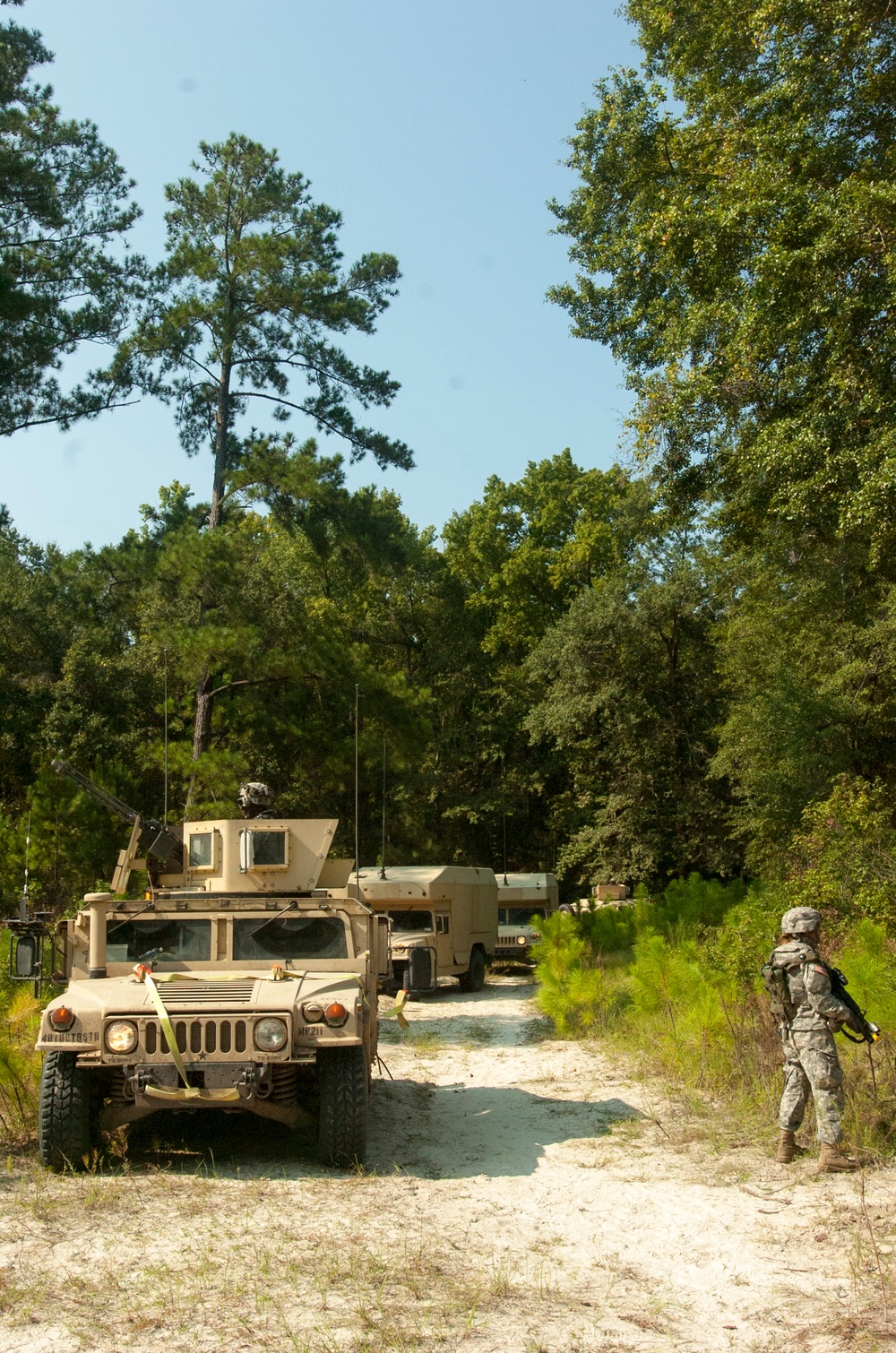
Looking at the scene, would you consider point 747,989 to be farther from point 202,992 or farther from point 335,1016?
point 202,992

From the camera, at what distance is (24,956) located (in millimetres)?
7621

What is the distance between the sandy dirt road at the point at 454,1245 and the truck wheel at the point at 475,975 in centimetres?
1024

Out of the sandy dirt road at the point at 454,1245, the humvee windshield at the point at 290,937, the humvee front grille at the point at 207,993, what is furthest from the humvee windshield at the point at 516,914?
the humvee front grille at the point at 207,993

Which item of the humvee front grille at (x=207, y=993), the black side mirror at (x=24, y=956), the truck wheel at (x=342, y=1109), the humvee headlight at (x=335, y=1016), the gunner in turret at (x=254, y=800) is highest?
the gunner in turret at (x=254, y=800)

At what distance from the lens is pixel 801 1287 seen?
4793 millimetres

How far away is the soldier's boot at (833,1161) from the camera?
21.1 feet

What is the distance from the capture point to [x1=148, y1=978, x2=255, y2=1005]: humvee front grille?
682cm

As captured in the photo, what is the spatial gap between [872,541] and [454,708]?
1015 inches

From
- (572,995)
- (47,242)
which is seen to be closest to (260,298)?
(47,242)

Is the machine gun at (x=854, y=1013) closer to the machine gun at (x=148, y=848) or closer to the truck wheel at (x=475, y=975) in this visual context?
the machine gun at (x=148, y=848)

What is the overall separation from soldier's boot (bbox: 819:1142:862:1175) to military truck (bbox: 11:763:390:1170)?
2.42 meters

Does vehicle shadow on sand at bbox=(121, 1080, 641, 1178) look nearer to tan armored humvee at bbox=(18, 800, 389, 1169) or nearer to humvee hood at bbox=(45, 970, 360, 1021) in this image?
tan armored humvee at bbox=(18, 800, 389, 1169)

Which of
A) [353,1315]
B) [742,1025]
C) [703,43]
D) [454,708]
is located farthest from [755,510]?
[454,708]

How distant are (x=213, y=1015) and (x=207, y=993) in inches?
12.9
